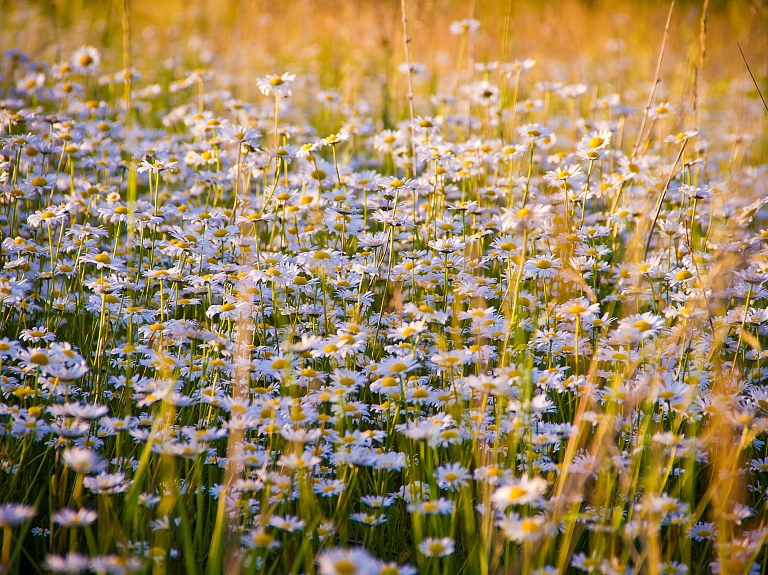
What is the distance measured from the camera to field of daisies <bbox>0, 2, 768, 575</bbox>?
175cm

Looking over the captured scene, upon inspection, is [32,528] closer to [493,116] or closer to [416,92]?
[493,116]

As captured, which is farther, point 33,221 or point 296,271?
point 33,221

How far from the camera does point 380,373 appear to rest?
199 centimetres

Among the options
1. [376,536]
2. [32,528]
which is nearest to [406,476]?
[376,536]

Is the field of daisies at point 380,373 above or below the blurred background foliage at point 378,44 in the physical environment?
below

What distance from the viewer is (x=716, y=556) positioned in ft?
5.98

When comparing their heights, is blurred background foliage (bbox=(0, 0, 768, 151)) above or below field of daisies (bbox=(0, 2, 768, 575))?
above

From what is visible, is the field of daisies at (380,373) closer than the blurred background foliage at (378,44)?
Yes

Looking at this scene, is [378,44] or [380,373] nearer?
[380,373]

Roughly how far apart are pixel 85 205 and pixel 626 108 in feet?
9.82

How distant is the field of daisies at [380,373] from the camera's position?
5.74 ft

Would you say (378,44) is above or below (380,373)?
above

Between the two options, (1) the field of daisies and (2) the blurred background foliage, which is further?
(2) the blurred background foliage

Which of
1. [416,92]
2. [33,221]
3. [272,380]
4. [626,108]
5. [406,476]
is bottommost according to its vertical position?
[406,476]
